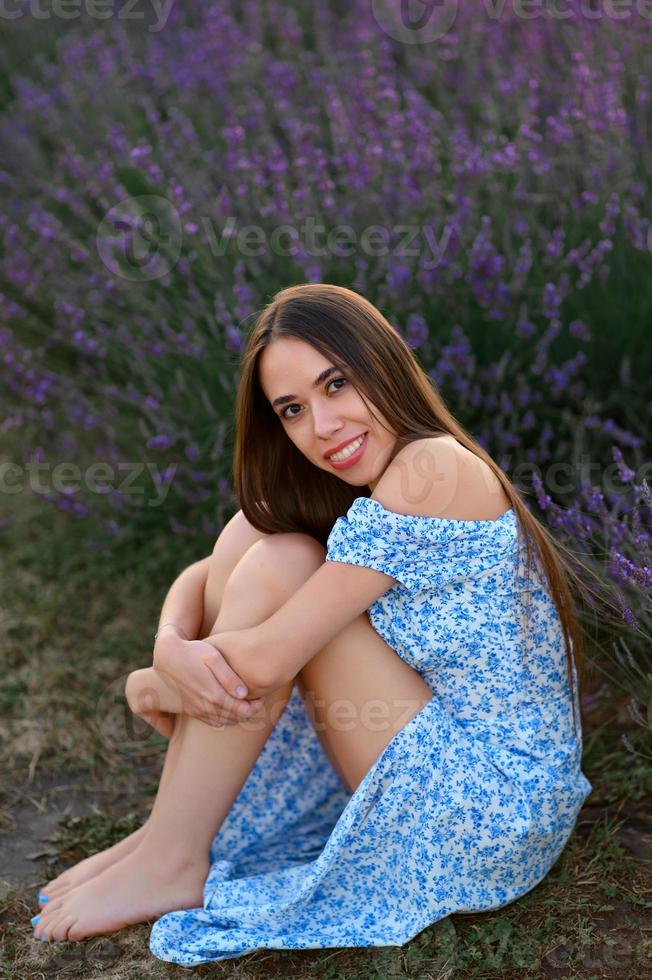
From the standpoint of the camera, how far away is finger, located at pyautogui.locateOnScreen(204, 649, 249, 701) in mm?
1732

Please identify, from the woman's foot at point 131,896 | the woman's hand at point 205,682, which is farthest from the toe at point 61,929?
the woman's hand at point 205,682

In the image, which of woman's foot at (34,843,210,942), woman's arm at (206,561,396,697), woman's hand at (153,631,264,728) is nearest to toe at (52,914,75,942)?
woman's foot at (34,843,210,942)

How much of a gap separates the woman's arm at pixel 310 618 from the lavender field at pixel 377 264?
0.46 meters

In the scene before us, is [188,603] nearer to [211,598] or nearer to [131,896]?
[211,598]

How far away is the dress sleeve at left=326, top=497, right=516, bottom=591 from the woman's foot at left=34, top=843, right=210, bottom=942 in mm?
608

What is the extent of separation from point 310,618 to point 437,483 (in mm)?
281

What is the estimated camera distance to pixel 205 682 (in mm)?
1744

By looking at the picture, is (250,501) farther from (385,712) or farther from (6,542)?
(6,542)

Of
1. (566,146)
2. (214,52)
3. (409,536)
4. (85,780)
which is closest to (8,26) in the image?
(214,52)

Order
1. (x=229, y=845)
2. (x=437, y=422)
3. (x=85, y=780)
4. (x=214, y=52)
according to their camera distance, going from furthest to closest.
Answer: (x=214, y=52) < (x=85, y=780) < (x=229, y=845) < (x=437, y=422)

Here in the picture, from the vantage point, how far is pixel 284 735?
6.69 ft

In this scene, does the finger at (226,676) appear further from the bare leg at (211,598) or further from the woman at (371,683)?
the bare leg at (211,598)

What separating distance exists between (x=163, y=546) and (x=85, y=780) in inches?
31.6

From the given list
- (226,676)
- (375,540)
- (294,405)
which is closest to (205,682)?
(226,676)
